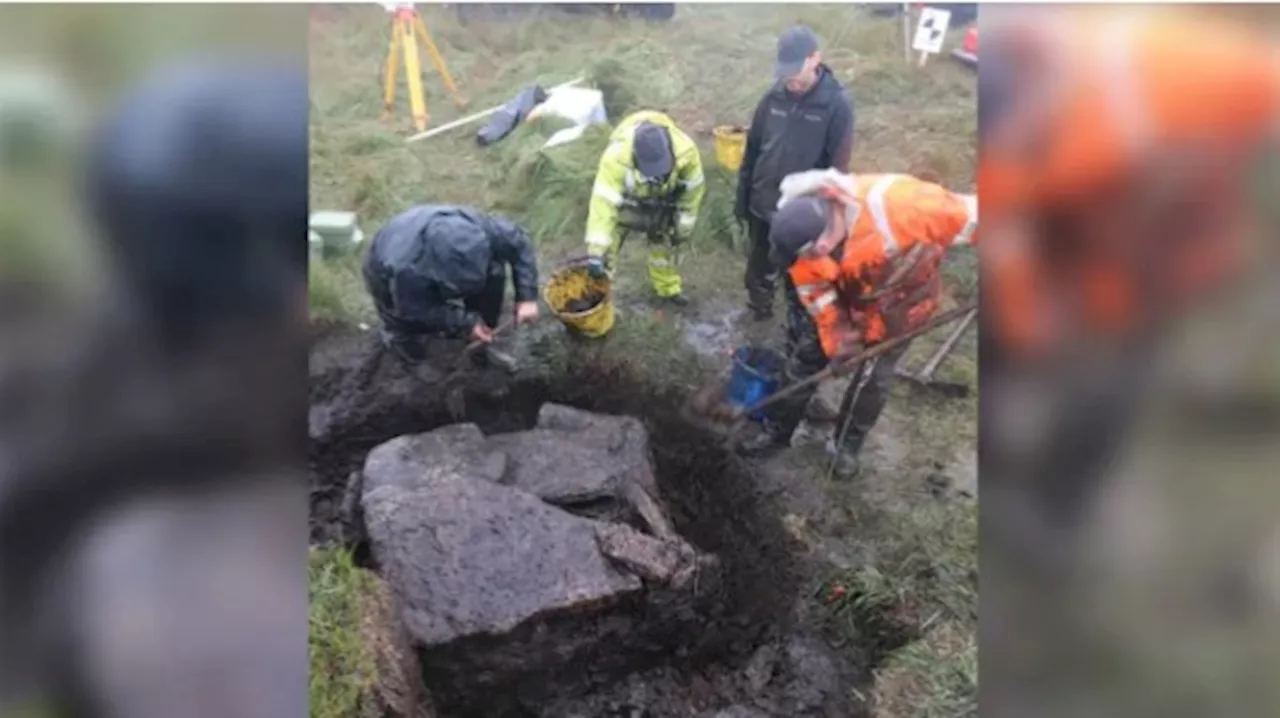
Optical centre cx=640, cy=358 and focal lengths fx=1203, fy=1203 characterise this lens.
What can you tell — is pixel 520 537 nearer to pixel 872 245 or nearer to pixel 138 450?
pixel 138 450

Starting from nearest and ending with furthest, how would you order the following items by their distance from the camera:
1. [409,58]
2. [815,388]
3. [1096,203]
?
[1096,203], [409,58], [815,388]

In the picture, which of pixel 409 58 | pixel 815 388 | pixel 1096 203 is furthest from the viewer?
pixel 815 388

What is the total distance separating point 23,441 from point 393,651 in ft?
3.05

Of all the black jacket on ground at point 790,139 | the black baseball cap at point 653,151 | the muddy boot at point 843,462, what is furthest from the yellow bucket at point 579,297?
the muddy boot at point 843,462

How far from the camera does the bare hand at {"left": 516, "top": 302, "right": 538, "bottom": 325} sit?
2.90 m

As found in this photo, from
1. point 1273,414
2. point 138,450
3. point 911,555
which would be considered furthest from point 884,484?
point 138,450

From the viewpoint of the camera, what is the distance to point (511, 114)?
9.39 ft

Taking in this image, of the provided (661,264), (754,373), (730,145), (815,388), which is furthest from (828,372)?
(730,145)

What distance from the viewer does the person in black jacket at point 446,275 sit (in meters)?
2.81

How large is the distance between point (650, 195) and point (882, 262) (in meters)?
0.57

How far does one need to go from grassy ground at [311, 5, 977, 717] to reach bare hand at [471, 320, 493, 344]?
249mm

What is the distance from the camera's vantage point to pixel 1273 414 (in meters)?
2.66

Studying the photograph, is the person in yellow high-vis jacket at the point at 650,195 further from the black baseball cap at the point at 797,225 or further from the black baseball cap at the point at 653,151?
the black baseball cap at the point at 797,225

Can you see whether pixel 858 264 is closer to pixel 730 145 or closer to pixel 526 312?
pixel 730 145
